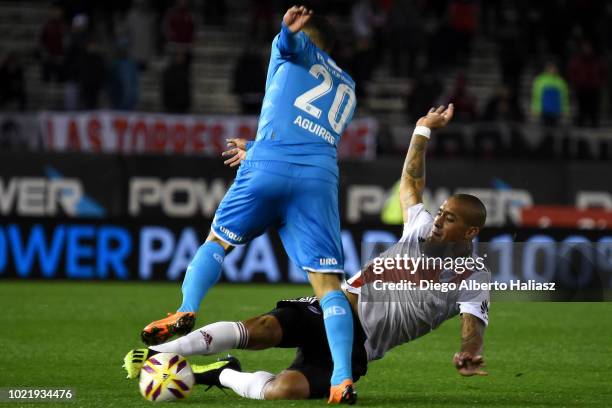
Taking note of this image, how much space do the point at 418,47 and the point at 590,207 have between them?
5523 mm

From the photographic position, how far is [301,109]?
7.05 m

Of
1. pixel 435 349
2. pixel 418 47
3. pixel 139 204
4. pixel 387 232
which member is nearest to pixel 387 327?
pixel 435 349

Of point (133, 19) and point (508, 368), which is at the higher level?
point (133, 19)

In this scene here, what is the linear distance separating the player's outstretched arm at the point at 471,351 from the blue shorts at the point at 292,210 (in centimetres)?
76

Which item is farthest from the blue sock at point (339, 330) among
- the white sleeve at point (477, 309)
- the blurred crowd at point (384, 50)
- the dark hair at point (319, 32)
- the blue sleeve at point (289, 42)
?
the blurred crowd at point (384, 50)

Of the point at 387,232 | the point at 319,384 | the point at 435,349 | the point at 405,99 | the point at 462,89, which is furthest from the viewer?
the point at 405,99

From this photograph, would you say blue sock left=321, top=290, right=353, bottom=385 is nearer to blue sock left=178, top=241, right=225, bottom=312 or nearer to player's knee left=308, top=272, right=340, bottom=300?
player's knee left=308, top=272, right=340, bottom=300

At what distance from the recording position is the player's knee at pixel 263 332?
6988 millimetres

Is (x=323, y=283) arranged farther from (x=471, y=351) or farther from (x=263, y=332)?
(x=471, y=351)

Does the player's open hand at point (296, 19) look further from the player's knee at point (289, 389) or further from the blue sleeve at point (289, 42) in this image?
the player's knee at point (289, 389)

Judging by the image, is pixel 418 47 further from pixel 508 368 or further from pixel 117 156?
pixel 508 368

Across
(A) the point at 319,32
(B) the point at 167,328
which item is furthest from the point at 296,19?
(B) the point at 167,328

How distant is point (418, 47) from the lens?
23297 millimetres

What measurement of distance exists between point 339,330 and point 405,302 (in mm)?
592
